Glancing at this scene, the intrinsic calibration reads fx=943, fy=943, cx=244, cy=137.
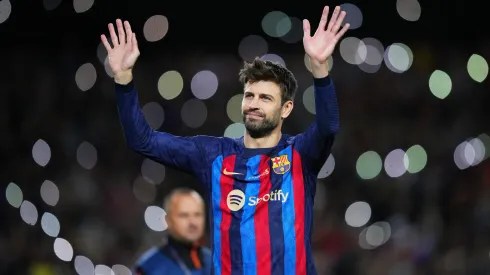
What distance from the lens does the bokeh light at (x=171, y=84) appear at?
995cm

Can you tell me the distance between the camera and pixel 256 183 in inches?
154

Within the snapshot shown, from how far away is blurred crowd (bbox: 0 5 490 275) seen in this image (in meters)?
8.09

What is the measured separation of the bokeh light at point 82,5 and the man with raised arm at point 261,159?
14.9 ft

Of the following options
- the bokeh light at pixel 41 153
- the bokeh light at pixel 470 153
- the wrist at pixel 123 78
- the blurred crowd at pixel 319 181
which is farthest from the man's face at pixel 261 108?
the bokeh light at pixel 41 153

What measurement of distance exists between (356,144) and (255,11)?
1616 mm

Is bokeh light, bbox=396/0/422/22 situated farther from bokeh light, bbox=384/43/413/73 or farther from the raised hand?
the raised hand

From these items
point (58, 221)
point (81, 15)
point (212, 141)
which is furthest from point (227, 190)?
point (81, 15)

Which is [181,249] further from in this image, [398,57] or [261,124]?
[398,57]

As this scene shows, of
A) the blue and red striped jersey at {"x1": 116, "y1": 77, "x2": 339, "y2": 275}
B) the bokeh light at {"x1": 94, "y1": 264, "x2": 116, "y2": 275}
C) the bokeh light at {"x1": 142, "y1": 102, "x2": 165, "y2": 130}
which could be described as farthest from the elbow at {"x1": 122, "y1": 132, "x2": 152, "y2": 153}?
the bokeh light at {"x1": 142, "y1": 102, "x2": 165, "y2": 130}

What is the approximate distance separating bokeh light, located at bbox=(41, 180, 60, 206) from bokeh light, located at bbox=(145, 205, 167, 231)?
34.8 inches

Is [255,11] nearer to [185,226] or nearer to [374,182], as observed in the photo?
[374,182]

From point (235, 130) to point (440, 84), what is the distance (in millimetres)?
2122

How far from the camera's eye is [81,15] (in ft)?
29.6

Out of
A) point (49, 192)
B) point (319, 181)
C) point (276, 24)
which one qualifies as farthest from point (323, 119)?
point (276, 24)
